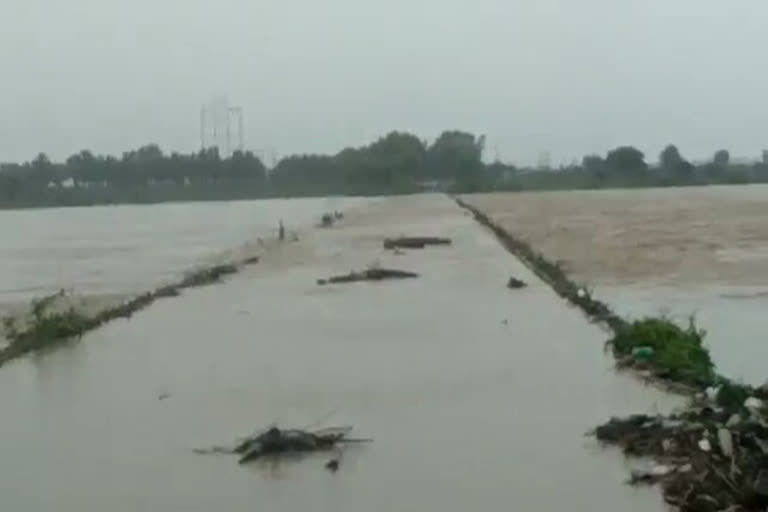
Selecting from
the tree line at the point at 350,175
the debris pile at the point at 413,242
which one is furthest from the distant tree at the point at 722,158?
the debris pile at the point at 413,242

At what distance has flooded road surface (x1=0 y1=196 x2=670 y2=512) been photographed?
6941 millimetres

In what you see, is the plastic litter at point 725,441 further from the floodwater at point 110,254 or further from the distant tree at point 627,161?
the distant tree at point 627,161

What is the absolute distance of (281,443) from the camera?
26.3ft

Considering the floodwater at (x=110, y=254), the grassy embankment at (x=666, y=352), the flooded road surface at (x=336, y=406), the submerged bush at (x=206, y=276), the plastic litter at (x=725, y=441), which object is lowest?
the floodwater at (x=110, y=254)

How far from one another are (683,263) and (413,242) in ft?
30.8

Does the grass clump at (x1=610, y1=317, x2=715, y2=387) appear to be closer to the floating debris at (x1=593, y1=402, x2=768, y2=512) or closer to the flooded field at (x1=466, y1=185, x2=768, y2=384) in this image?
the flooded field at (x1=466, y1=185, x2=768, y2=384)

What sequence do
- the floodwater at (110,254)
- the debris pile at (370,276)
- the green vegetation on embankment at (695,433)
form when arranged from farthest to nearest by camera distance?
the floodwater at (110,254)
the debris pile at (370,276)
the green vegetation on embankment at (695,433)

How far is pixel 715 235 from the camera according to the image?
31781mm

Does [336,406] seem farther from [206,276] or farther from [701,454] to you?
[206,276]

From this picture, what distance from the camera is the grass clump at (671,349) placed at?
962 centimetres

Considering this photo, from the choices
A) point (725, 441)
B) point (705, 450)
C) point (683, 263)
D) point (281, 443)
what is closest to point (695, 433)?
point (705, 450)

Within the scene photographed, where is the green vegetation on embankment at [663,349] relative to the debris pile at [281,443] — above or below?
above

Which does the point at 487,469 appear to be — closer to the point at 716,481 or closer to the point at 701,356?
the point at 716,481

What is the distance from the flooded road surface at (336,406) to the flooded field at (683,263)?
1285 millimetres
